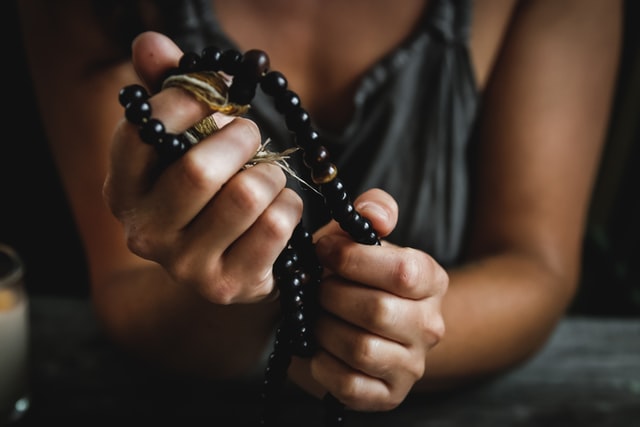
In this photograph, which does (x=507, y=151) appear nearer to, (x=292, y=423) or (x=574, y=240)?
(x=574, y=240)

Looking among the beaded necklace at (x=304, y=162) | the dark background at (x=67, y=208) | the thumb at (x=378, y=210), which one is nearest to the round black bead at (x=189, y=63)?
the beaded necklace at (x=304, y=162)

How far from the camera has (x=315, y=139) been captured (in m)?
0.37

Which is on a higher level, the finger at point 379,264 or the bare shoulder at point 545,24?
the bare shoulder at point 545,24

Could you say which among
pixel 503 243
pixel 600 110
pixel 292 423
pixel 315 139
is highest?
pixel 315 139

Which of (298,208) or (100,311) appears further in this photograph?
(100,311)

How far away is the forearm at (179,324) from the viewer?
1.81ft

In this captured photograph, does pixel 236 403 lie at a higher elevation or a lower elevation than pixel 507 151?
lower

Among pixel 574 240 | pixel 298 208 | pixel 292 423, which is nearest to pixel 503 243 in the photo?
pixel 574 240

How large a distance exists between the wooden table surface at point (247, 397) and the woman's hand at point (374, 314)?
0.16m

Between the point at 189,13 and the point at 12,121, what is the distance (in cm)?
57

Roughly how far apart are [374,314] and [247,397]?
27 centimetres

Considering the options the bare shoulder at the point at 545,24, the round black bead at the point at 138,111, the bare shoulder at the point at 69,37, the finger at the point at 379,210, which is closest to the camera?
the round black bead at the point at 138,111

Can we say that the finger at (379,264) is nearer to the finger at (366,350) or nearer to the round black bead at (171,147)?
the finger at (366,350)

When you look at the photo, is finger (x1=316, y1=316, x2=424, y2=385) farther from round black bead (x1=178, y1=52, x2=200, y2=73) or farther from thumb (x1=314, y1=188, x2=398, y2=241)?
round black bead (x1=178, y1=52, x2=200, y2=73)
